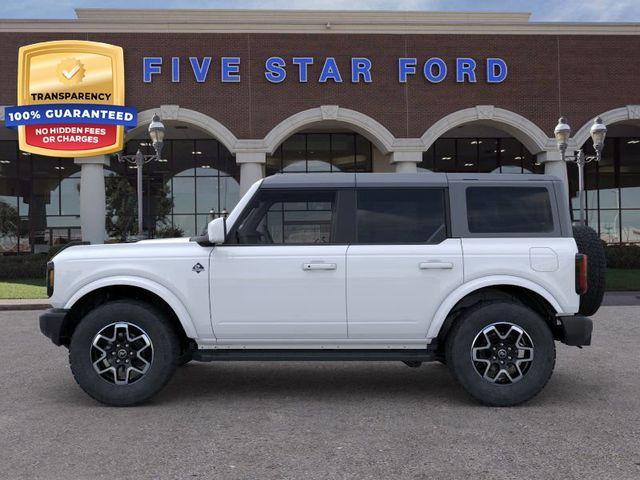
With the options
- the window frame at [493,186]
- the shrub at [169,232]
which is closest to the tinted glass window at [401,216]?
the window frame at [493,186]

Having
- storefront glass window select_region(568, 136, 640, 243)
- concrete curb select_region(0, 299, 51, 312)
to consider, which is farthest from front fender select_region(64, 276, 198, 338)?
storefront glass window select_region(568, 136, 640, 243)

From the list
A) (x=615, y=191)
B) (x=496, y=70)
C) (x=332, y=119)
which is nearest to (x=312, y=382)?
(x=332, y=119)

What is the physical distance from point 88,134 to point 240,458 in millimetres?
21111

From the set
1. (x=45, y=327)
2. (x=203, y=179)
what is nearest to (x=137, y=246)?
(x=45, y=327)

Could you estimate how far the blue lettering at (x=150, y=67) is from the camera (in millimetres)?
23312

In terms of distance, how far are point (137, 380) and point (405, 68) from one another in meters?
20.7

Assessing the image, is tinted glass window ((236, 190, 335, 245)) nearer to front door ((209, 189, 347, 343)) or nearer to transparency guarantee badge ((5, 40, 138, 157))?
front door ((209, 189, 347, 343))

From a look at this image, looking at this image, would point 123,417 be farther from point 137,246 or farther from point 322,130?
point 322,130

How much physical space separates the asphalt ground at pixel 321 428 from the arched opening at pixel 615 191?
98.5ft

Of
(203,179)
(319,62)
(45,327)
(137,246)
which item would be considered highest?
(319,62)

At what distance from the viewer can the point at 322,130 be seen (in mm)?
29453

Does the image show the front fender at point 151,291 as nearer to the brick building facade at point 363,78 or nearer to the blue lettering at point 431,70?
the brick building facade at point 363,78

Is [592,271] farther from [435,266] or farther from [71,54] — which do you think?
[71,54]

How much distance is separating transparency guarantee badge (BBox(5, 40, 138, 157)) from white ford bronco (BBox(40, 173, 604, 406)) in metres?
18.7
